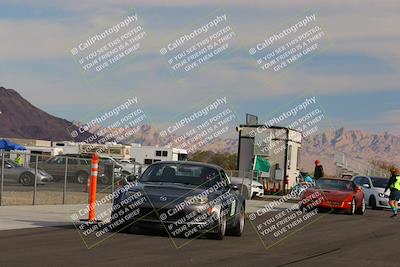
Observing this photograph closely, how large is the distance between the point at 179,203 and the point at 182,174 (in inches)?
54.6

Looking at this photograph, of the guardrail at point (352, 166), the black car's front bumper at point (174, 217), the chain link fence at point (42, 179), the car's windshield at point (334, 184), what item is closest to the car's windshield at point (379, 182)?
the car's windshield at point (334, 184)

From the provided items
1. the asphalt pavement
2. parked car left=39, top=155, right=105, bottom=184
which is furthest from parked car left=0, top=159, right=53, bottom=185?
the asphalt pavement

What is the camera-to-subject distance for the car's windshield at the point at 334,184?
29.0 meters

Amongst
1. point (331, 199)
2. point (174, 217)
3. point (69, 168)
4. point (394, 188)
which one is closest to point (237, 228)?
point (174, 217)

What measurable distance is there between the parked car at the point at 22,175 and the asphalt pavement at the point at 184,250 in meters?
7.65

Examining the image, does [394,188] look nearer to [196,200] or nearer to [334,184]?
[334,184]

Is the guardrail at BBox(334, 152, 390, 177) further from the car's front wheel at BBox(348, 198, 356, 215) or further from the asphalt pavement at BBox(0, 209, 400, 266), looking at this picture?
the asphalt pavement at BBox(0, 209, 400, 266)

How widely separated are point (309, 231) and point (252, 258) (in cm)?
682

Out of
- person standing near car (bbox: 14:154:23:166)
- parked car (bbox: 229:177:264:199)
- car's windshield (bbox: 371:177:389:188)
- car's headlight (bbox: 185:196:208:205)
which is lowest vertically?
parked car (bbox: 229:177:264:199)

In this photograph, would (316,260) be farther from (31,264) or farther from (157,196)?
(31,264)

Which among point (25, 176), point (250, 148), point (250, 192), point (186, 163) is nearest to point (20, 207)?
point (25, 176)

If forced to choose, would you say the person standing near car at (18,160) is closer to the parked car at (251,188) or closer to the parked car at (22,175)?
the parked car at (22,175)

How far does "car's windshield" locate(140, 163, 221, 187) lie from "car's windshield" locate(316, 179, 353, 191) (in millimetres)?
13506

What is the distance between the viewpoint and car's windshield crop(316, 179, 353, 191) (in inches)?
1144
